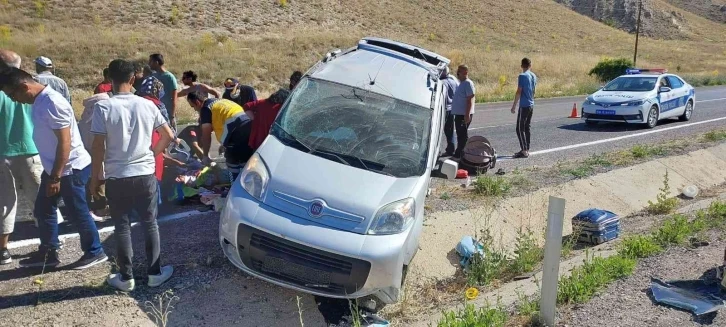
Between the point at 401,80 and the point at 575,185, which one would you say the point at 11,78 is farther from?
the point at 575,185

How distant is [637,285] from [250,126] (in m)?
4.27

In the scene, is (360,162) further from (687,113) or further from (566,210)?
(687,113)

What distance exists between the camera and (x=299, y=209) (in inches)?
201

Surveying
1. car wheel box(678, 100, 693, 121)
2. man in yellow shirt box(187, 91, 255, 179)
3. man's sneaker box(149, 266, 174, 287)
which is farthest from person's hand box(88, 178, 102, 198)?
car wheel box(678, 100, 693, 121)

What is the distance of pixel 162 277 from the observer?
212 inches

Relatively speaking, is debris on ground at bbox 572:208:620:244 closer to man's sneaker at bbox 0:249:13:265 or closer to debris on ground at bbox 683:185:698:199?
debris on ground at bbox 683:185:698:199

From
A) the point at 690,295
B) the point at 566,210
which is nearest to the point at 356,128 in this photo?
the point at 690,295

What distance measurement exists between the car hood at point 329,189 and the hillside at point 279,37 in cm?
2086

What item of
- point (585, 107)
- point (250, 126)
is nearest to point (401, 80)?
point (250, 126)

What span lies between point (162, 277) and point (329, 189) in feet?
5.36

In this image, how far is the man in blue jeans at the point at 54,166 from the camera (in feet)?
16.5

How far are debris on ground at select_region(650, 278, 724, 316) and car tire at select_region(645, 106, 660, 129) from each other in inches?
452

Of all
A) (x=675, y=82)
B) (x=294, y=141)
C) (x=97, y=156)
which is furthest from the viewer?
(x=675, y=82)

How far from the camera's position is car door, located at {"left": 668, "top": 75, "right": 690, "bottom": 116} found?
56.5ft
